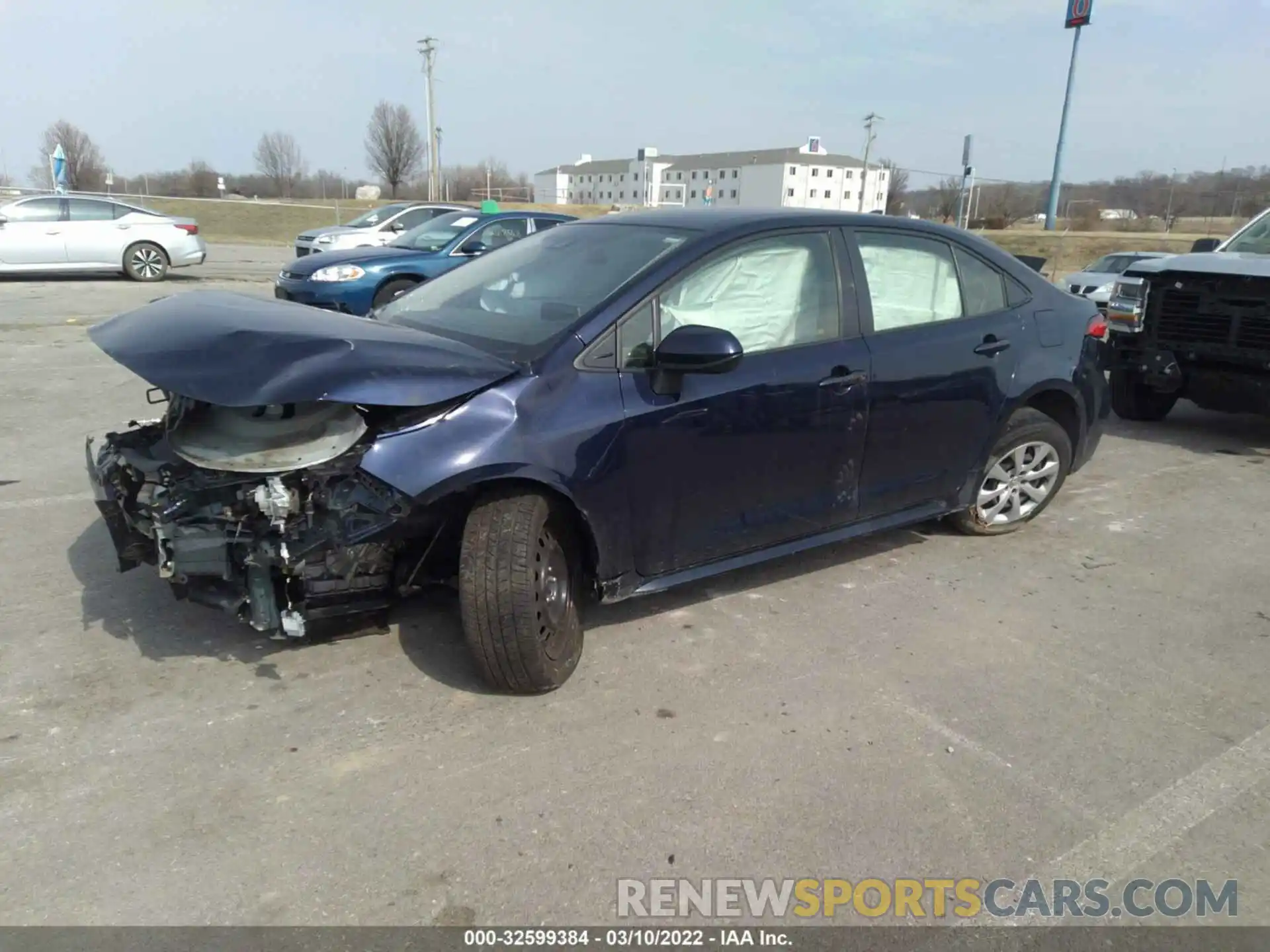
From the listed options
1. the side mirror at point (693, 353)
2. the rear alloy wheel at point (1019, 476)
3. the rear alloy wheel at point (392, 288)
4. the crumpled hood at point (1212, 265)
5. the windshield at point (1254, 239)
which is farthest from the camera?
the rear alloy wheel at point (392, 288)

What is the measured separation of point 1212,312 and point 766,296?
5.00 meters

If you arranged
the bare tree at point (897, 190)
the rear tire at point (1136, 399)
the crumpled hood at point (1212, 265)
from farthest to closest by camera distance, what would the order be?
1. the bare tree at point (897, 190)
2. the rear tire at point (1136, 399)
3. the crumpled hood at point (1212, 265)

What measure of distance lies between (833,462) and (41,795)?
3.13 meters

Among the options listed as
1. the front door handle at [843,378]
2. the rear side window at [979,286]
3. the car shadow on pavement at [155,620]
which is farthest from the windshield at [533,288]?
the rear side window at [979,286]

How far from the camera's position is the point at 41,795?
2.68 meters

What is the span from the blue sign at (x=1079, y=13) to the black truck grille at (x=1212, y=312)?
3045 cm

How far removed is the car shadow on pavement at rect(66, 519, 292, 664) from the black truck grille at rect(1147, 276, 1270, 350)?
273 inches

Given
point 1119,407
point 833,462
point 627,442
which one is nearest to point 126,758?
point 627,442

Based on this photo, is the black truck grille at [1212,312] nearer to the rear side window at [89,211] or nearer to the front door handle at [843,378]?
the front door handle at [843,378]

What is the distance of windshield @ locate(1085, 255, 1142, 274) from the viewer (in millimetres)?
15992

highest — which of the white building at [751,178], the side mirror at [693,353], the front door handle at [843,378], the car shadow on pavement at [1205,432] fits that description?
the white building at [751,178]

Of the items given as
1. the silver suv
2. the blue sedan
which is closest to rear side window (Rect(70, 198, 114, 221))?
the silver suv

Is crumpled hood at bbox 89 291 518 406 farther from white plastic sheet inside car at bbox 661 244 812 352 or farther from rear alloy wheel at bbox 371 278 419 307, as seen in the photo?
rear alloy wheel at bbox 371 278 419 307

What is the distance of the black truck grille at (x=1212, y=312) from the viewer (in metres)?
6.60
